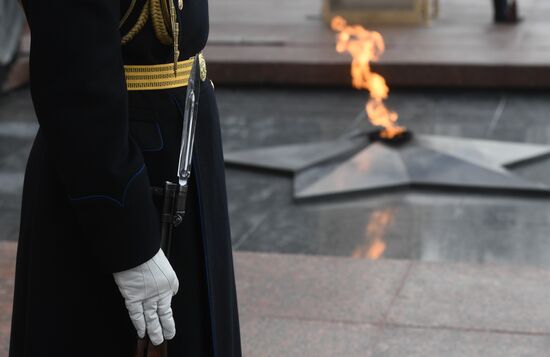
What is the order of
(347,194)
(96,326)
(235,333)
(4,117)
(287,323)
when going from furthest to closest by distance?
(4,117) → (347,194) → (287,323) → (235,333) → (96,326)

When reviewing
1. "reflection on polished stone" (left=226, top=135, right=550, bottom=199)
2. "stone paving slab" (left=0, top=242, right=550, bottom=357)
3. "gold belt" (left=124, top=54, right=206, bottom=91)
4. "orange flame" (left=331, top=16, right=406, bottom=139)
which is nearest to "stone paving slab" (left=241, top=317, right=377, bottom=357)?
Answer: "stone paving slab" (left=0, top=242, right=550, bottom=357)

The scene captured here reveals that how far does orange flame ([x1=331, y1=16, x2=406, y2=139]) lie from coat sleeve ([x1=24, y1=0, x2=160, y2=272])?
14.5ft

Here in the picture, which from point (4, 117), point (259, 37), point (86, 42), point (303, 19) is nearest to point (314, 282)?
point (86, 42)

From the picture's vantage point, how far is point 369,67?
8383mm

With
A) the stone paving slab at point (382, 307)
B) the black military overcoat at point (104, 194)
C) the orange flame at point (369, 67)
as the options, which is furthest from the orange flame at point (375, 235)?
the black military overcoat at point (104, 194)

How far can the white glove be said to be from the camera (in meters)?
2.11

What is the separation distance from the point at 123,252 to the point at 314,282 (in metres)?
2.24

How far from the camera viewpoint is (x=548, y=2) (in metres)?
11.4

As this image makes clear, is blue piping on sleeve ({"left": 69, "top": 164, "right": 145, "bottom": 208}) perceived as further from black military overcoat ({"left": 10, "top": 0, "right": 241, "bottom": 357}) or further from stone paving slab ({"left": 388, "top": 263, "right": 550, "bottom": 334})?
stone paving slab ({"left": 388, "top": 263, "right": 550, "bottom": 334})

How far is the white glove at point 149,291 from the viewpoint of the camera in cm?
211

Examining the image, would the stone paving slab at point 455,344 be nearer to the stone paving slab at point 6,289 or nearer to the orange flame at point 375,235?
the orange flame at point 375,235

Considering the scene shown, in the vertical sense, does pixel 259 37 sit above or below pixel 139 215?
below

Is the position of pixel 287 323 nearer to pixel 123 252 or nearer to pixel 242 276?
pixel 242 276

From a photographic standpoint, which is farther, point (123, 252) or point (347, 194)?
point (347, 194)
